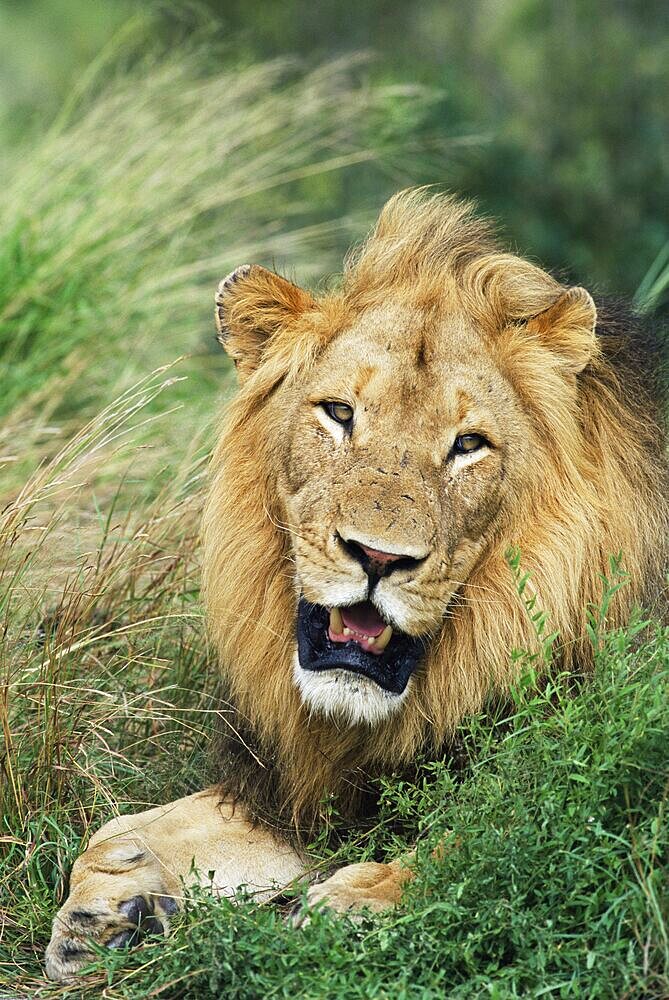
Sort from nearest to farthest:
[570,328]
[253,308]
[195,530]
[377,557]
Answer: [377,557] < [570,328] < [253,308] < [195,530]

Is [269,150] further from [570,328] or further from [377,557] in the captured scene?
[377,557]

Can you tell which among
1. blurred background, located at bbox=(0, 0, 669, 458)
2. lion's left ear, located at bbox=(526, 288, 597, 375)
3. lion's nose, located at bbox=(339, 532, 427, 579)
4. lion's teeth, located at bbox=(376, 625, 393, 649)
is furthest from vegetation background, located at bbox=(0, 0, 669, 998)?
lion's left ear, located at bbox=(526, 288, 597, 375)

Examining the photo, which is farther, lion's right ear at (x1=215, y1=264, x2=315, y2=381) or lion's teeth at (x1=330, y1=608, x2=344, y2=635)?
lion's right ear at (x1=215, y1=264, x2=315, y2=381)

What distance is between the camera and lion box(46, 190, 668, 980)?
3.19 meters

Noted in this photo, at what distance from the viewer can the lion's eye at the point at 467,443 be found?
3.34 metres

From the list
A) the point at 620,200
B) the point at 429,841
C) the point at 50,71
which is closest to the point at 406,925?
the point at 429,841

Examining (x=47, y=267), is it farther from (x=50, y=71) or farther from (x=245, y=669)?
(x=50, y=71)

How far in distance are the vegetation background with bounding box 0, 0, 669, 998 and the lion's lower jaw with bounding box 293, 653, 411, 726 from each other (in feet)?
0.65

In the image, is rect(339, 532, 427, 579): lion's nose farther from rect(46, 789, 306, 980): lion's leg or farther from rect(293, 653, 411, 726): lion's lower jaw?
rect(46, 789, 306, 980): lion's leg

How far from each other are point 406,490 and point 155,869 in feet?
3.55

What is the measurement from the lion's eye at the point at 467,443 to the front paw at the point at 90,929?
4.13 ft

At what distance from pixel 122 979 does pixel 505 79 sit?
12136 mm

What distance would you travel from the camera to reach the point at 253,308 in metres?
3.58

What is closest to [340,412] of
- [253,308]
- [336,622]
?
[253,308]
